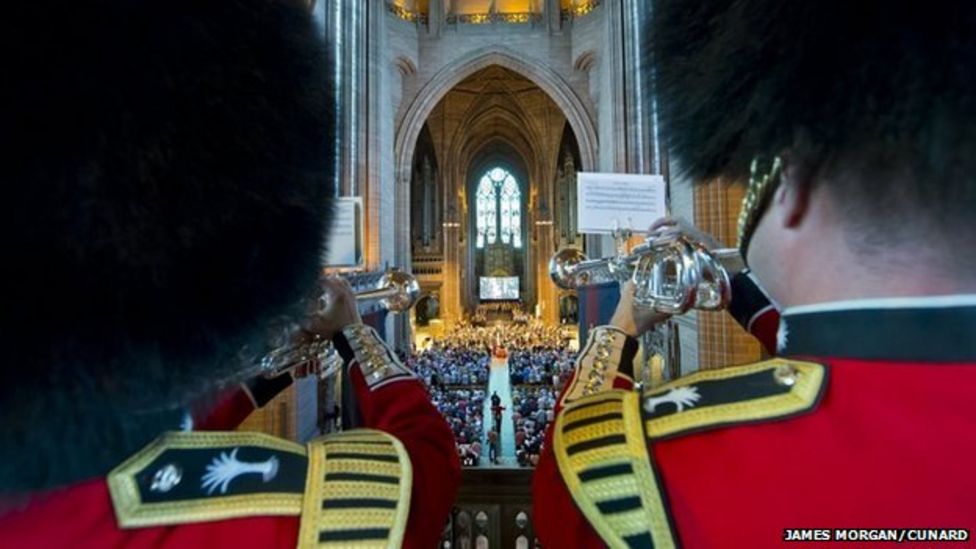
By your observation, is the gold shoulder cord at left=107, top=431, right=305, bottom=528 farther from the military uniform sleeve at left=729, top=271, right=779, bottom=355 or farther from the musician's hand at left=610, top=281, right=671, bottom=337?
the military uniform sleeve at left=729, top=271, right=779, bottom=355

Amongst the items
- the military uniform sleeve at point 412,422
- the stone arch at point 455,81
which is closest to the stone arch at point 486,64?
the stone arch at point 455,81

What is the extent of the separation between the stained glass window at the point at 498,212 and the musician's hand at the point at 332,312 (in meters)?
31.8

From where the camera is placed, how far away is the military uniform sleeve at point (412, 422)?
2.74ft

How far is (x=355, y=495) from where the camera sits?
71cm

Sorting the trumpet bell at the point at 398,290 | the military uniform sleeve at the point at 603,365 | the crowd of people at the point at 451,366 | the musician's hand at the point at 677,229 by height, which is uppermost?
the musician's hand at the point at 677,229

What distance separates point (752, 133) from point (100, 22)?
96 centimetres

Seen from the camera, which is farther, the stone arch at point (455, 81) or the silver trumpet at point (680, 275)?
the stone arch at point (455, 81)

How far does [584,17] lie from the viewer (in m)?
19.0

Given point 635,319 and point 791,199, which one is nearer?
point 791,199

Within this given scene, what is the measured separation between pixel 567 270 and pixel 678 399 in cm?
162

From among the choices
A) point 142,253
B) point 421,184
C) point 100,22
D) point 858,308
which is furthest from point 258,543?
point 421,184

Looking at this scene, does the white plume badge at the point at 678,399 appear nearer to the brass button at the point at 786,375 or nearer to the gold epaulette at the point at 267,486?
the brass button at the point at 786,375

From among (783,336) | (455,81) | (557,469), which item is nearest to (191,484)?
(557,469)

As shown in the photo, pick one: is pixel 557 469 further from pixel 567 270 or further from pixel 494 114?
pixel 494 114
